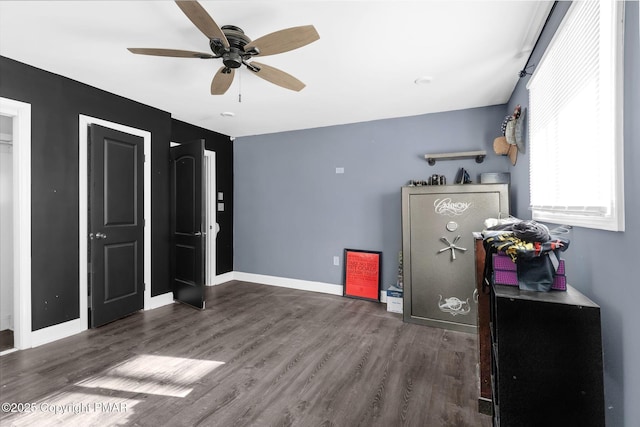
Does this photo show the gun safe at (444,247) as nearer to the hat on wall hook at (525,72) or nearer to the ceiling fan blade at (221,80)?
the hat on wall hook at (525,72)

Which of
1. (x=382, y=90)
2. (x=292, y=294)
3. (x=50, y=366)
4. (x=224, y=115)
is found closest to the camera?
(x=50, y=366)

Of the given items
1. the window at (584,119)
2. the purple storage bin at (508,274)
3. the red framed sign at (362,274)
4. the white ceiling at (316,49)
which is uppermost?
the white ceiling at (316,49)

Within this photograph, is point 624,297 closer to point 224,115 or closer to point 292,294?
point 292,294

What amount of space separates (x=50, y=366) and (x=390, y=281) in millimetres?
3590

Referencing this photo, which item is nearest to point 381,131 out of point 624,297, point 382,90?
point 382,90

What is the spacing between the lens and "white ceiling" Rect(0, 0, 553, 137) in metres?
1.91

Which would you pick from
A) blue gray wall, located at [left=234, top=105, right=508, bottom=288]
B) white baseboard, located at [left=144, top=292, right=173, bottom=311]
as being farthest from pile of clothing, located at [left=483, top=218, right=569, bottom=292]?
white baseboard, located at [left=144, top=292, right=173, bottom=311]

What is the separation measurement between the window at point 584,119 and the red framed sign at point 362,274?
232 cm

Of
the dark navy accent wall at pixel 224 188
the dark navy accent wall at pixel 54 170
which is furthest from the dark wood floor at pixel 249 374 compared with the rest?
the dark navy accent wall at pixel 224 188

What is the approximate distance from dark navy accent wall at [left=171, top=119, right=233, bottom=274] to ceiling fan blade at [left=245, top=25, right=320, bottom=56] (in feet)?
10.3

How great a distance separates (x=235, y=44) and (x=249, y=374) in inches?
94.5

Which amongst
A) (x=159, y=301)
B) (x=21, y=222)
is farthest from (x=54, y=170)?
(x=159, y=301)

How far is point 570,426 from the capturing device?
1143mm

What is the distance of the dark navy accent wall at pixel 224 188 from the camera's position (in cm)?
497
